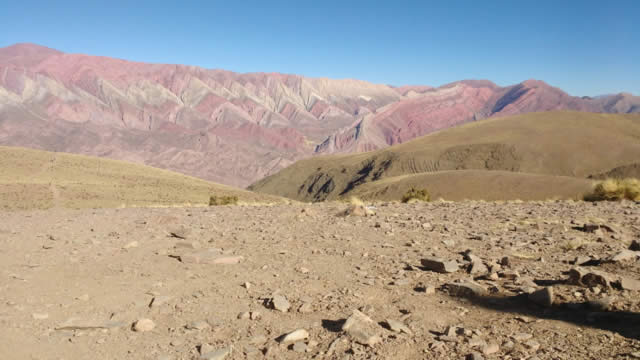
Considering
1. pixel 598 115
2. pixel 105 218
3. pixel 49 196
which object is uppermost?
pixel 598 115

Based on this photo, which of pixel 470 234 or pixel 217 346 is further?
pixel 470 234

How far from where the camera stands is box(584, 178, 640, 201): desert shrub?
17622 mm

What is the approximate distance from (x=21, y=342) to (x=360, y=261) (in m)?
4.59

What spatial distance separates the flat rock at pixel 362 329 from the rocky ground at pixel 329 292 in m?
0.01

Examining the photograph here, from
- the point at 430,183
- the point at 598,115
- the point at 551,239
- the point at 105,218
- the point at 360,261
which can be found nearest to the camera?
the point at 360,261

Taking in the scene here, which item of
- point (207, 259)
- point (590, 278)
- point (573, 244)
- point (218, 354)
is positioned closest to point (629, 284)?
point (590, 278)

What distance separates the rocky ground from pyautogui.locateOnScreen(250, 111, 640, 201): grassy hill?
210ft

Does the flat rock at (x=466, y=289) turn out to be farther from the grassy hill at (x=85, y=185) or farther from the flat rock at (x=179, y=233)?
the grassy hill at (x=85, y=185)

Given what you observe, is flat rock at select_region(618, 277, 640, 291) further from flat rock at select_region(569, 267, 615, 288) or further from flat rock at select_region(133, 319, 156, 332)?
flat rock at select_region(133, 319, 156, 332)

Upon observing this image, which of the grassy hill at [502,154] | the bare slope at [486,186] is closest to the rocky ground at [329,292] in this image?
the bare slope at [486,186]

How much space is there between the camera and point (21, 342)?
500 cm

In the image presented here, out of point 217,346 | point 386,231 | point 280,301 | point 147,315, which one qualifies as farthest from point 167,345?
point 386,231

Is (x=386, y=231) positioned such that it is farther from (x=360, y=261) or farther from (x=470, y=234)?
(x=360, y=261)

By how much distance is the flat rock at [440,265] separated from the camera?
666 centimetres
